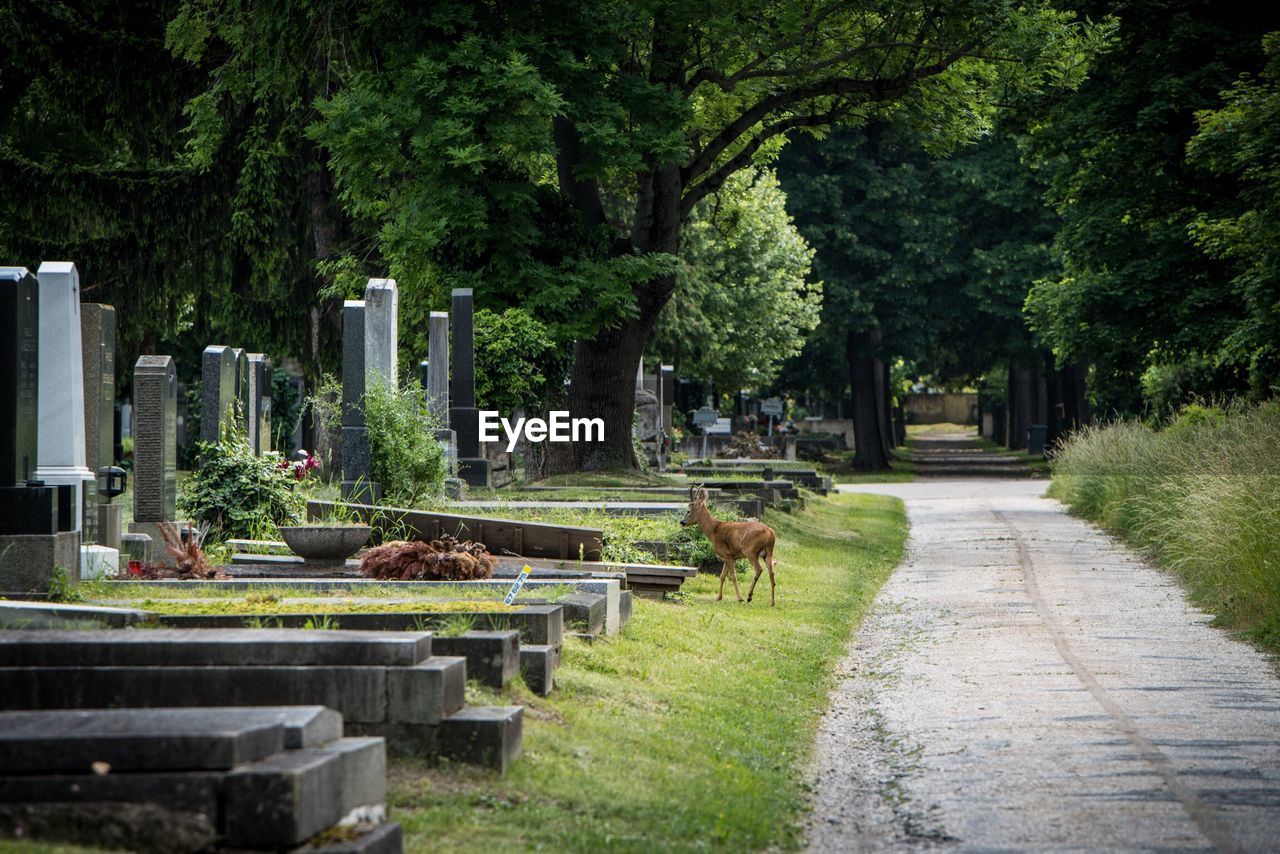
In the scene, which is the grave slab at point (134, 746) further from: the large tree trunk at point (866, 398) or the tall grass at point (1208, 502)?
the large tree trunk at point (866, 398)

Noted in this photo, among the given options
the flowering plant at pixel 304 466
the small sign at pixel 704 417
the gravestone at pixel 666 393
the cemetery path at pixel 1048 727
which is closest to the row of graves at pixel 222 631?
the flowering plant at pixel 304 466

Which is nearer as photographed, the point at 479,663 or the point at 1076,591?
the point at 479,663

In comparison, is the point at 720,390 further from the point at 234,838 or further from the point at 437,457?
the point at 234,838

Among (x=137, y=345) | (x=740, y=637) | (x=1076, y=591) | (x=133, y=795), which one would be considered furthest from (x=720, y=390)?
(x=133, y=795)

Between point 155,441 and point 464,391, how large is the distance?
29.4 ft

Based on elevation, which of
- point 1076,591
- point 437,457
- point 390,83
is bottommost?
point 1076,591

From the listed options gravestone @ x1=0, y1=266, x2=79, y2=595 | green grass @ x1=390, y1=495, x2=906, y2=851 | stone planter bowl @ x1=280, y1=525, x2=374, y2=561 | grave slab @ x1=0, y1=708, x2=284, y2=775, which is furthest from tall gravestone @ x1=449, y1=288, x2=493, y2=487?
grave slab @ x1=0, y1=708, x2=284, y2=775

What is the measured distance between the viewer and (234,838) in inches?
231

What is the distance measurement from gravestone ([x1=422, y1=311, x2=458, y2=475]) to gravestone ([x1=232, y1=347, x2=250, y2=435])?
4150 millimetres

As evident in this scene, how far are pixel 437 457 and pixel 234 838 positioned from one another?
42.1 feet

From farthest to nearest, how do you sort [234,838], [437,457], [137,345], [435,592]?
1. [137,345]
2. [437,457]
3. [435,592]
4. [234,838]

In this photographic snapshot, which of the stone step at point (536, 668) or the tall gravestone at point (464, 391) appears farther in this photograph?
the tall gravestone at point (464, 391)

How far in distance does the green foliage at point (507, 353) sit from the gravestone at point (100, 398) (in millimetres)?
10754

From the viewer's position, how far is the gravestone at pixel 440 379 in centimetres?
2233
